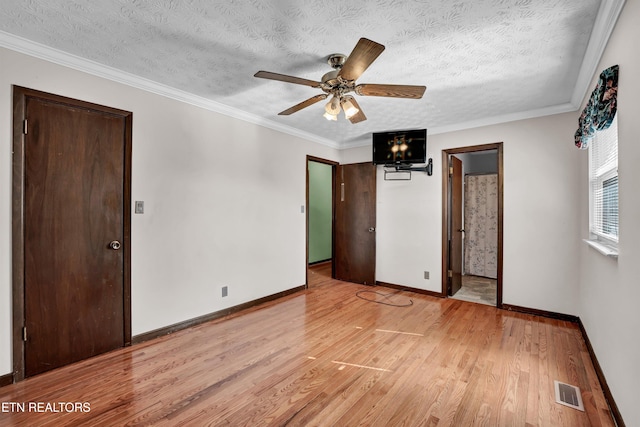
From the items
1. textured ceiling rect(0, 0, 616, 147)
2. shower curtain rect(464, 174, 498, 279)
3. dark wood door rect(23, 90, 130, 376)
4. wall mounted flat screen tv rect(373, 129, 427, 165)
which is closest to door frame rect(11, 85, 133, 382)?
dark wood door rect(23, 90, 130, 376)

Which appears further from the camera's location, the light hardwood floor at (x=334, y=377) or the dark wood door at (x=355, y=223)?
the dark wood door at (x=355, y=223)

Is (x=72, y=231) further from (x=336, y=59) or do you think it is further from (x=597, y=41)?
(x=597, y=41)

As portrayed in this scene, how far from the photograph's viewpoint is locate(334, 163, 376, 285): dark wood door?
16.0ft

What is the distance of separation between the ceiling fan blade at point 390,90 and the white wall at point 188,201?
6.33ft

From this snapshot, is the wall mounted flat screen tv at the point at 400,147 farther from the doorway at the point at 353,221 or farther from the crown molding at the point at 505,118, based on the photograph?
the doorway at the point at 353,221

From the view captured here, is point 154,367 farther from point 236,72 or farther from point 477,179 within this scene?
point 477,179

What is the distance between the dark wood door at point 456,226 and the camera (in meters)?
4.27

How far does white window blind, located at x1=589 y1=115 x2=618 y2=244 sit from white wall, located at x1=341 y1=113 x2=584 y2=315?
49 cm

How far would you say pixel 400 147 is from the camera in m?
4.24

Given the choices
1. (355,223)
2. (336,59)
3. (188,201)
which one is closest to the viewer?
(336,59)

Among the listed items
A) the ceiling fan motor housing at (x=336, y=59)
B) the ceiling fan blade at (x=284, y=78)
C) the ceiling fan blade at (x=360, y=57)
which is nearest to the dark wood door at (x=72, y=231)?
the ceiling fan blade at (x=284, y=78)

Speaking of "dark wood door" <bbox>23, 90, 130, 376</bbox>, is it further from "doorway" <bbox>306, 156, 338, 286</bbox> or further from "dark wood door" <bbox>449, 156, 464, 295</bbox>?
"doorway" <bbox>306, 156, 338, 286</bbox>

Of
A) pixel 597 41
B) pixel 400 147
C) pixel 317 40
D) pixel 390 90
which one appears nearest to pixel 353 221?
pixel 400 147

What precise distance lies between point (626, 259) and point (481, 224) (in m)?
4.02
